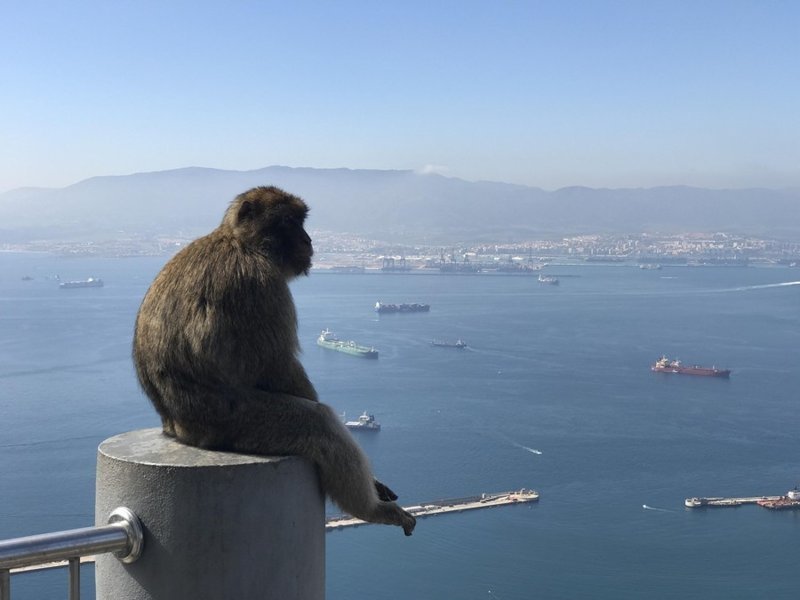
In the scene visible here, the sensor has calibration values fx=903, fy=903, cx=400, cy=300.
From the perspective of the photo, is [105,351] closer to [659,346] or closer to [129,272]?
[659,346]

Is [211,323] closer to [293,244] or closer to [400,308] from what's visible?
[293,244]

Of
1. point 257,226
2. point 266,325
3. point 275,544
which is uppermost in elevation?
point 257,226

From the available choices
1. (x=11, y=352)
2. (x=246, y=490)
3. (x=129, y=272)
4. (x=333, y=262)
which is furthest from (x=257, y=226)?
(x=333, y=262)

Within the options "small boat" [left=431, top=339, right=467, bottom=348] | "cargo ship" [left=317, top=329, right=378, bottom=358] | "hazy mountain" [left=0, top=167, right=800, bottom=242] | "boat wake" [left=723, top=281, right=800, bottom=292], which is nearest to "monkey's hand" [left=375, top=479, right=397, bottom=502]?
"cargo ship" [left=317, top=329, right=378, bottom=358]

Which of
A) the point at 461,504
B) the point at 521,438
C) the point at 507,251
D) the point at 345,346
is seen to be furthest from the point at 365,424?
the point at 507,251

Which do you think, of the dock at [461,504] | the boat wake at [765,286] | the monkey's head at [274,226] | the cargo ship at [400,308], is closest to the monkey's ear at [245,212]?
the monkey's head at [274,226]
